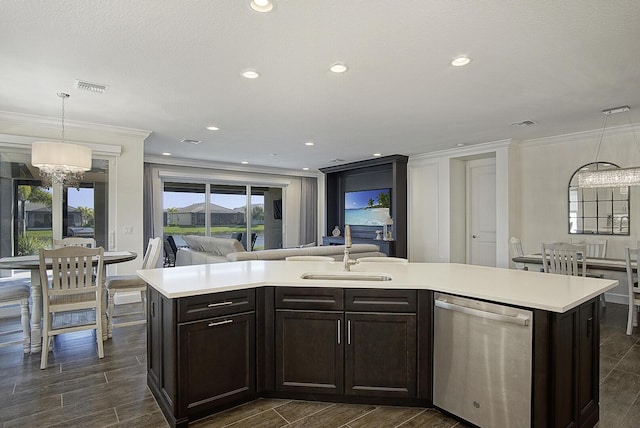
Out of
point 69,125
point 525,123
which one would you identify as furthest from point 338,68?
point 69,125

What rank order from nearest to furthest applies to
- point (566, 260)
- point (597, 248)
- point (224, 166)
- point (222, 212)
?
1. point (566, 260)
2. point (597, 248)
3. point (224, 166)
4. point (222, 212)

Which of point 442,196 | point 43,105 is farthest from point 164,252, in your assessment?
point 442,196

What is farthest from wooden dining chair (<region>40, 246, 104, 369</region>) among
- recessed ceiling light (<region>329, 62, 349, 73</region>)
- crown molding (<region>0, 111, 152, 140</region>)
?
recessed ceiling light (<region>329, 62, 349, 73</region>)

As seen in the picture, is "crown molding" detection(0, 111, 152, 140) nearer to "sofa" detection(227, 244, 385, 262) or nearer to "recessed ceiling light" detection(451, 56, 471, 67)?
"sofa" detection(227, 244, 385, 262)

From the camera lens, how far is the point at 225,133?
5.59m

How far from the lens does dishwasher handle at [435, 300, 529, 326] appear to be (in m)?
1.88

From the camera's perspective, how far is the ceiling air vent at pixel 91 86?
339cm

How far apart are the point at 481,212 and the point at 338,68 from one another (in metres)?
5.28

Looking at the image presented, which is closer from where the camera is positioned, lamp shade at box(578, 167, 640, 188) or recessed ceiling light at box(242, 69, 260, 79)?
recessed ceiling light at box(242, 69, 260, 79)

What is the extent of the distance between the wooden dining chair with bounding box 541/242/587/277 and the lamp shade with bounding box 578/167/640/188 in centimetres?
88

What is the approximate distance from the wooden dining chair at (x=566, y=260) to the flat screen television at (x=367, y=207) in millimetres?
4061

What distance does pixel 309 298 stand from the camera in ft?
7.97

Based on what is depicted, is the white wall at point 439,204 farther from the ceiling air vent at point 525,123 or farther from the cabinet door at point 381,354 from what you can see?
the cabinet door at point 381,354

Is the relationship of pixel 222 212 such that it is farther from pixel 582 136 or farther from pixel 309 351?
pixel 582 136
